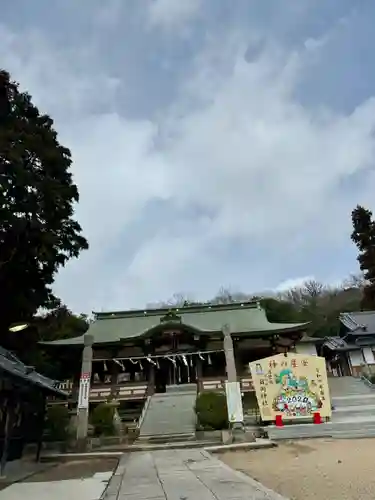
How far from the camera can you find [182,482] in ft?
22.3

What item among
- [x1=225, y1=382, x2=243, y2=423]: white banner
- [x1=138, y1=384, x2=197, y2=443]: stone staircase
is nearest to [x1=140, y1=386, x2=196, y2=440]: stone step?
[x1=138, y1=384, x2=197, y2=443]: stone staircase

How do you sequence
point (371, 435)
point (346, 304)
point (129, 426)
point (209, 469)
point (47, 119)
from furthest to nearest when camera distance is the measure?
point (346, 304)
point (47, 119)
point (129, 426)
point (371, 435)
point (209, 469)

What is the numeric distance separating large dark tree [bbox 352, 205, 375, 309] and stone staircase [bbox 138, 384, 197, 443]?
47.4 feet

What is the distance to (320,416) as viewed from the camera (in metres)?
14.6

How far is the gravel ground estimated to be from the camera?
5.70 metres

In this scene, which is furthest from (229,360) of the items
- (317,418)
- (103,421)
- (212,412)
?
(103,421)

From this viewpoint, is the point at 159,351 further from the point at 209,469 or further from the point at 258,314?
the point at 209,469

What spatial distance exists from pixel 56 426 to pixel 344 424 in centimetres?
993

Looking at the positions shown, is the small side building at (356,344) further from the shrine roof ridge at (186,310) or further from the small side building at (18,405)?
the small side building at (18,405)

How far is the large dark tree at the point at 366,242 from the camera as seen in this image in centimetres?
2802

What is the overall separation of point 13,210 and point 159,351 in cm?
1155

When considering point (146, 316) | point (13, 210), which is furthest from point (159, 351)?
point (13, 210)

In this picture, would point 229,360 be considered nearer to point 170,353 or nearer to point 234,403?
point 234,403

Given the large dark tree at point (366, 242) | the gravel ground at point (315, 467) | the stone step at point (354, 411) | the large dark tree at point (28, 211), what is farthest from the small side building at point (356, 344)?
the large dark tree at point (28, 211)
